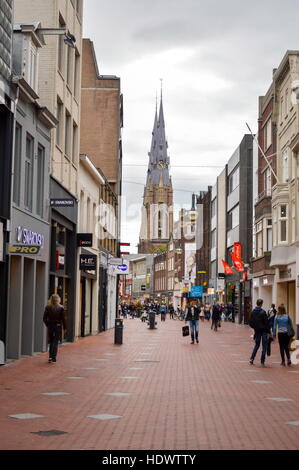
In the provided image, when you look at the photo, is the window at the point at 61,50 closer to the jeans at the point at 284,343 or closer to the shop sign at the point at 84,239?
the shop sign at the point at 84,239

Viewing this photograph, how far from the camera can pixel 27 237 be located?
19719mm

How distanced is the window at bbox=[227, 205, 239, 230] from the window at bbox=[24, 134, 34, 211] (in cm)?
4723

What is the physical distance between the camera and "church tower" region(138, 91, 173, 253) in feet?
553

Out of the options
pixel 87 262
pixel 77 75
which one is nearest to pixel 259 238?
pixel 87 262

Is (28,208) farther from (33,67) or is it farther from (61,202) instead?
(33,67)

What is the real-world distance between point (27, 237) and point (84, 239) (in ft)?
30.1

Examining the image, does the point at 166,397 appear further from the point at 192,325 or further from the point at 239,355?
the point at 192,325

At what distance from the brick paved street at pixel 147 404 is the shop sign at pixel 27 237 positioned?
316 cm

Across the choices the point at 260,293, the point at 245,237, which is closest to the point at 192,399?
the point at 260,293

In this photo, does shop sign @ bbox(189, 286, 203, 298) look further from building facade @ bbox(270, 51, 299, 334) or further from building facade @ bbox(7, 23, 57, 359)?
Answer: building facade @ bbox(7, 23, 57, 359)

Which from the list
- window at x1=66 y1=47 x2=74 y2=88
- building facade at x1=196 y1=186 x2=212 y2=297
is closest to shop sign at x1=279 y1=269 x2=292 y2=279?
window at x1=66 y1=47 x2=74 y2=88

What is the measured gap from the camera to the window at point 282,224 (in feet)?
126

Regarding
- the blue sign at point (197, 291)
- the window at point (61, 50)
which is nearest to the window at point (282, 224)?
the window at point (61, 50)

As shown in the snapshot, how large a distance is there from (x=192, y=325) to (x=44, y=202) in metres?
9.65
